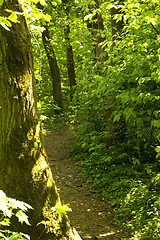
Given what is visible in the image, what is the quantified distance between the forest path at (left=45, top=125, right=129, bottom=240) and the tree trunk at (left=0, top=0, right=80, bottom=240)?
1791 millimetres

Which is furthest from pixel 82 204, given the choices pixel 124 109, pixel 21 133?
pixel 21 133

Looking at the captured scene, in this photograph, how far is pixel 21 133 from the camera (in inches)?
134

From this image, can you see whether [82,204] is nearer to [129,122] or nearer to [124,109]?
[129,122]

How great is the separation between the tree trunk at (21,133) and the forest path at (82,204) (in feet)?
→ 5.87

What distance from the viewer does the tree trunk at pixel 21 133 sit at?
327 centimetres

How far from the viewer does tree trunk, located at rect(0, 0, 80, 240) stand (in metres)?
3.27

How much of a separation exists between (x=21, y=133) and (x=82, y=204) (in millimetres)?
3559

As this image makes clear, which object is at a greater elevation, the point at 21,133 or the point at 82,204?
the point at 21,133

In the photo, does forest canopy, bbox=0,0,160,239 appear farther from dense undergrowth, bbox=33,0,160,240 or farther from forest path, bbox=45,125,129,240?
forest path, bbox=45,125,129,240

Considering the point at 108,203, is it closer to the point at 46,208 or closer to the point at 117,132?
the point at 117,132

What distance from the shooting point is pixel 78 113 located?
9.28 meters

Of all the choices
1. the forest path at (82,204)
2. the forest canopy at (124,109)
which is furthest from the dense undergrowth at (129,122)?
the forest path at (82,204)

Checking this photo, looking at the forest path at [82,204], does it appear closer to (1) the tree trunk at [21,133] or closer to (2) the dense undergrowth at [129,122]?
(2) the dense undergrowth at [129,122]

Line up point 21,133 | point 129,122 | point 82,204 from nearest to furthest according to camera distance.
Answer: point 21,133
point 82,204
point 129,122
